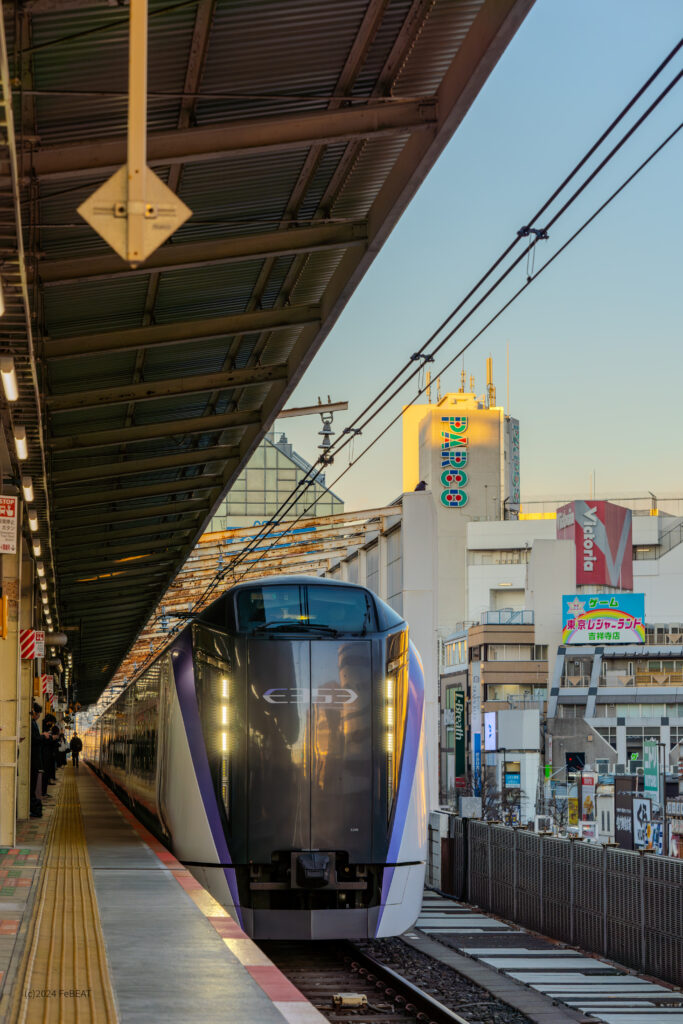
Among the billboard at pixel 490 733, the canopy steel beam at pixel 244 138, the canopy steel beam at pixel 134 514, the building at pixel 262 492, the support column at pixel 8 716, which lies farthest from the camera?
the building at pixel 262 492

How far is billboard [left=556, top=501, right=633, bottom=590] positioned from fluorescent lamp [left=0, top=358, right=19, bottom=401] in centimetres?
7209

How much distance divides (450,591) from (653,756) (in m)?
72.5

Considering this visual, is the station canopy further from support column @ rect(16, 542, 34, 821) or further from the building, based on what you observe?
the building

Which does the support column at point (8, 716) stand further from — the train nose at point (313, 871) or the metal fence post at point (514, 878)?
the metal fence post at point (514, 878)

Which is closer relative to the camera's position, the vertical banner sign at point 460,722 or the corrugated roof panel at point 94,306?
the corrugated roof panel at point 94,306

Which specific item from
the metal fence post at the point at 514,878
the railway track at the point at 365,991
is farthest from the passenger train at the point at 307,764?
the metal fence post at the point at 514,878

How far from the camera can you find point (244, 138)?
982 centimetres

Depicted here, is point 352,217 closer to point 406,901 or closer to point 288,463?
point 406,901

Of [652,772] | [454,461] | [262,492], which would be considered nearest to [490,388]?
[454,461]

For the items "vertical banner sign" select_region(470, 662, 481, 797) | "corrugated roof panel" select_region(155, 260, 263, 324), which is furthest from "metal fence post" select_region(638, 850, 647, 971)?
"vertical banner sign" select_region(470, 662, 481, 797)

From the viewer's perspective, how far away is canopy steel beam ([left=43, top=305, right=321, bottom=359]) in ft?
46.4

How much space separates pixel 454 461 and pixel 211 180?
4170 inches

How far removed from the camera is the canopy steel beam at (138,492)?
21.7 m

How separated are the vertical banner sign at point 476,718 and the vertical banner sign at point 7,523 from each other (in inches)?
2473
